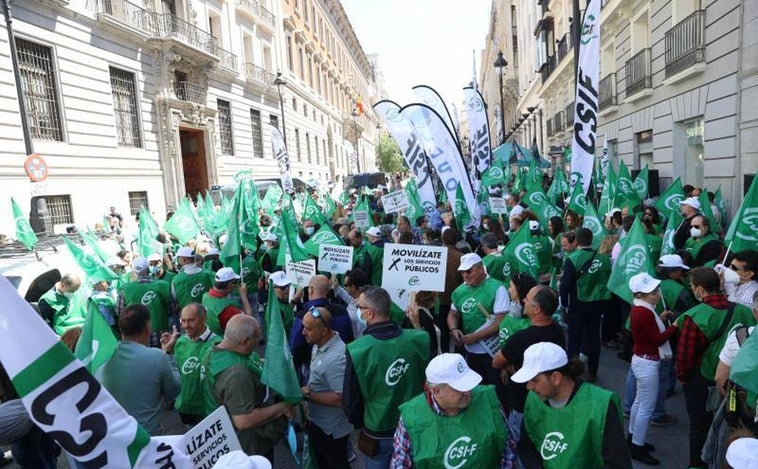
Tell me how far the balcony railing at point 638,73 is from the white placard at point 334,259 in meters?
12.7

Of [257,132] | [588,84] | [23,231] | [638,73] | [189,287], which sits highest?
[257,132]

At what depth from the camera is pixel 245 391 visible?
10.0 feet

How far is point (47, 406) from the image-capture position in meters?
1.82

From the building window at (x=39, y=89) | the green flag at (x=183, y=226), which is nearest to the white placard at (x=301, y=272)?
the green flag at (x=183, y=226)

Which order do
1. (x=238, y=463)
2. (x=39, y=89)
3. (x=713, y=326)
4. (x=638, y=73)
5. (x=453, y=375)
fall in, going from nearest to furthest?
1. (x=238, y=463)
2. (x=453, y=375)
3. (x=713, y=326)
4. (x=39, y=89)
5. (x=638, y=73)

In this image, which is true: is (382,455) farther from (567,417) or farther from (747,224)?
(747,224)

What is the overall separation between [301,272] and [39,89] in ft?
47.2

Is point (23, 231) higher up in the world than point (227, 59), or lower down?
lower down

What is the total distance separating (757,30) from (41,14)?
17.9m

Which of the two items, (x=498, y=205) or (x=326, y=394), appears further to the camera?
(x=498, y=205)

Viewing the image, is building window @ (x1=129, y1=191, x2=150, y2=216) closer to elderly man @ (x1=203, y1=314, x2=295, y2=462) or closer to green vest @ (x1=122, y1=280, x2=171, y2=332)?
green vest @ (x1=122, y1=280, x2=171, y2=332)

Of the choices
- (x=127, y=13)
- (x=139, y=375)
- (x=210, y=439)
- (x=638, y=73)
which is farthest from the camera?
(x=127, y=13)

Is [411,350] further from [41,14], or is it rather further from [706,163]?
[41,14]

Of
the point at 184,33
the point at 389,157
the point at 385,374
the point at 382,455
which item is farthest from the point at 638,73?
the point at 389,157
